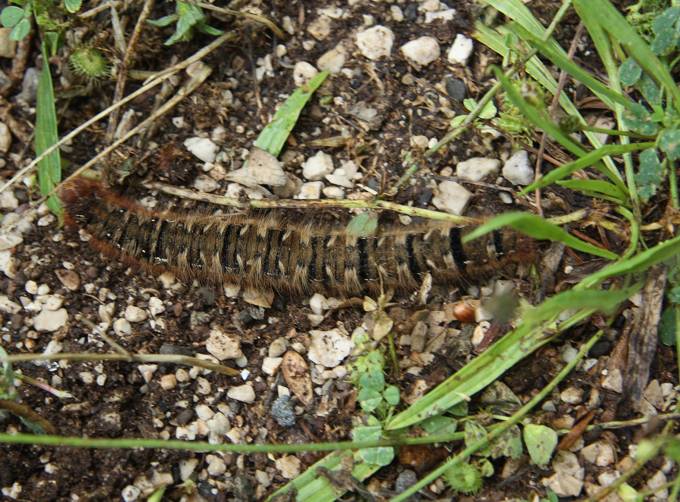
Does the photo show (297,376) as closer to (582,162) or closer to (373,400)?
(373,400)

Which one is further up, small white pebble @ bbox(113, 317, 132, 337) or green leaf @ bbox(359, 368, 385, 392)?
green leaf @ bbox(359, 368, 385, 392)

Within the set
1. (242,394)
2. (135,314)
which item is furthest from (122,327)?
(242,394)

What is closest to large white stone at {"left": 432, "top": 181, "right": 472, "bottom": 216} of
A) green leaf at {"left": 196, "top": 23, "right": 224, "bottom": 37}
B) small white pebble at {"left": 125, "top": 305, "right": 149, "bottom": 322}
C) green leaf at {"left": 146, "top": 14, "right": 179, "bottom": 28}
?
green leaf at {"left": 196, "top": 23, "right": 224, "bottom": 37}

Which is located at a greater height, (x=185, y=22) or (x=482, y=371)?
(x=185, y=22)

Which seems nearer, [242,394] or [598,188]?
[598,188]

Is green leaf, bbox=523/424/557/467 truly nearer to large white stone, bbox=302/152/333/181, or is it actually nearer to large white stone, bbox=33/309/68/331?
large white stone, bbox=302/152/333/181

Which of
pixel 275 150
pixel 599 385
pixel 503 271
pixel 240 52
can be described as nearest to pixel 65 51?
pixel 240 52

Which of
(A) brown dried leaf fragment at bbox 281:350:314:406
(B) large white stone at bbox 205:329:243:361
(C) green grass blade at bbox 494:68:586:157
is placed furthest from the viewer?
(B) large white stone at bbox 205:329:243:361

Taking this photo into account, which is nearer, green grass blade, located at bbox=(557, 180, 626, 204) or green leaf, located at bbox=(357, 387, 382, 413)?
green grass blade, located at bbox=(557, 180, 626, 204)
